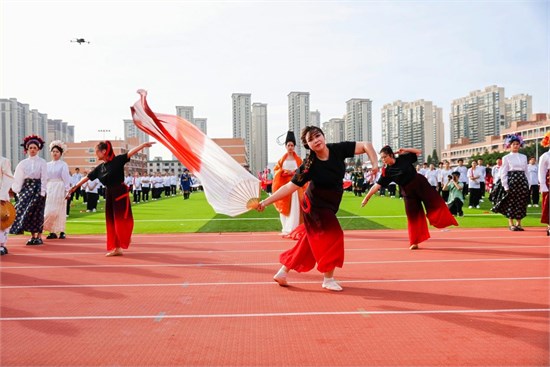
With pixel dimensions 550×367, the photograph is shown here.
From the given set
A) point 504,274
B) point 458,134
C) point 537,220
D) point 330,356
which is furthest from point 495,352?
point 458,134

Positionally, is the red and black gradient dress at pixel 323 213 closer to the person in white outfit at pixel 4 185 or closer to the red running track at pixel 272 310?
the red running track at pixel 272 310

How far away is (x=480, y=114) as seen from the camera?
12244 centimetres

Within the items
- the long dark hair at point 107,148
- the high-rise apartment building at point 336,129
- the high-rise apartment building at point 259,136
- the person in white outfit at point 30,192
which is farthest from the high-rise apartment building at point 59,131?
the long dark hair at point 107,148

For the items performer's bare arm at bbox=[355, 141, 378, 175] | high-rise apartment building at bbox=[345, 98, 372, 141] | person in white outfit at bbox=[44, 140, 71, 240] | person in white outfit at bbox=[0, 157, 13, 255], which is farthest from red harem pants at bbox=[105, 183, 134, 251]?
high-rise apartment building at bbox=[345, 98, 372, 141]

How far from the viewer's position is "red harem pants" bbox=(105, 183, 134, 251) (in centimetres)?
954

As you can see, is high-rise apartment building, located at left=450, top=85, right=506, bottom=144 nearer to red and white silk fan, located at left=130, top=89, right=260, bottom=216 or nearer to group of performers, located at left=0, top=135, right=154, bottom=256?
group of performers, located at left=0, top=135, right=154, bottom=256

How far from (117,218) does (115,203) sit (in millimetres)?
292

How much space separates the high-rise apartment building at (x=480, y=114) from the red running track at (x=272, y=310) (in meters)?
120

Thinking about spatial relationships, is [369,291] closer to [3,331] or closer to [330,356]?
[330,356]

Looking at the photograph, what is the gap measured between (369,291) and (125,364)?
130 inches

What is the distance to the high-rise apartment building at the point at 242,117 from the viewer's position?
449ft

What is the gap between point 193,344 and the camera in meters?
4.19

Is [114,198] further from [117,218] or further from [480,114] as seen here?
[480,114]

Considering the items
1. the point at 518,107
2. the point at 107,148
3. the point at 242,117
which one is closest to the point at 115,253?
the point at 107,148
